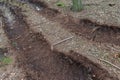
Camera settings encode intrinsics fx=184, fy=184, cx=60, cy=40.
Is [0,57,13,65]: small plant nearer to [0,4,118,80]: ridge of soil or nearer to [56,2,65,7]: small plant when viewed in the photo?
[0,4,118,80]: ridge of soil

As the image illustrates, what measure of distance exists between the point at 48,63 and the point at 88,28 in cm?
255

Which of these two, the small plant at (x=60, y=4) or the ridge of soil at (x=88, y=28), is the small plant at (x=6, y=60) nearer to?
the ridge of soil at (x=88, y=28)

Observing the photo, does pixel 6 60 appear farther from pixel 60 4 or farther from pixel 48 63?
pixel 60 4

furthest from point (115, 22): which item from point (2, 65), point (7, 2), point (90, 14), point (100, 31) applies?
point (7, 2)

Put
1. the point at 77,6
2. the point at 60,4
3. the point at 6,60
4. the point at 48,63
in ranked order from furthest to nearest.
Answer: the point at 60,4 → the point at 77,6 → the point at 6,60 → the point at 48,63

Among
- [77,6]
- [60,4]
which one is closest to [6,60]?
[77,6]

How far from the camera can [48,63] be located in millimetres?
5926

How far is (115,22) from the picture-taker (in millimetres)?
7484

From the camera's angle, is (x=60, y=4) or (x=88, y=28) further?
(x=60, y=4)

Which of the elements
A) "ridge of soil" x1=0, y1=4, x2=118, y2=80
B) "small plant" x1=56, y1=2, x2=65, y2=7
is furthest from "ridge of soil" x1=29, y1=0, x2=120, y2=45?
"ridge of soil" x1=0, y1=4, x2=118, y2=80

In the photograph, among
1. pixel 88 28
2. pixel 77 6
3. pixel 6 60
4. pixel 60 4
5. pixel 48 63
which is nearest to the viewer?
pixel 48 63

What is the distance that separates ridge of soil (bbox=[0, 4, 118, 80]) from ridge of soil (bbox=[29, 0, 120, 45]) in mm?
1302

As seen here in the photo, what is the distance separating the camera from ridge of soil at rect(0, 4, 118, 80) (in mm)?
5320

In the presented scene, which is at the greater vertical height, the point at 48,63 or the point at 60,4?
the point at 60,4
